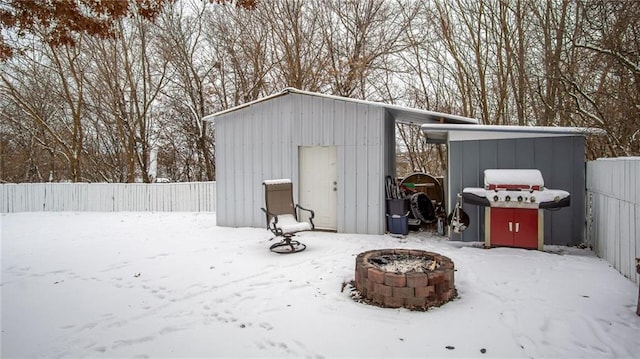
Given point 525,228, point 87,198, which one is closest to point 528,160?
point 525,228

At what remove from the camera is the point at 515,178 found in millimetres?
5305

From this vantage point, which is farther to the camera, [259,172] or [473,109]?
[473,109]

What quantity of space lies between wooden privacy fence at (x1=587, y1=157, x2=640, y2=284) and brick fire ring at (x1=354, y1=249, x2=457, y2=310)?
2035 mm

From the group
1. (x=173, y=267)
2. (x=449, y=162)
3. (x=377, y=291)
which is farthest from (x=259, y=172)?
(x=377, y=291)

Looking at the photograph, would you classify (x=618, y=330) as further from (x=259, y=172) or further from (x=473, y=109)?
(x=473, y=109)

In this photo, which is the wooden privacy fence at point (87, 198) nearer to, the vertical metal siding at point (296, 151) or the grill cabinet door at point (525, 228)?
the vertical metal siding at point (296, 151)

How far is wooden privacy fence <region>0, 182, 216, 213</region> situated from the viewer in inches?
433

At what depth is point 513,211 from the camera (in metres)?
5.38

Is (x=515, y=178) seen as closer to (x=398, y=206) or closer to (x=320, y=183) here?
(x=398, y=206)

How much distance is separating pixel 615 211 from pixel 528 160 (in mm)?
1664

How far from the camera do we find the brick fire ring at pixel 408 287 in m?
3.37

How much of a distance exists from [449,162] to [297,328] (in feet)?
14.4

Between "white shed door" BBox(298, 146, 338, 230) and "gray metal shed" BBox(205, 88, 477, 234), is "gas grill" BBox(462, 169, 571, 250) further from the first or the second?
"white shed door" BBox(298, 146, 338, 230)

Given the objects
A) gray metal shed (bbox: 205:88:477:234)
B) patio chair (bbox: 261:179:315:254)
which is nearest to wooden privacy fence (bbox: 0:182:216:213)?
gray metal shed (bbox: 205:88:477:234)
